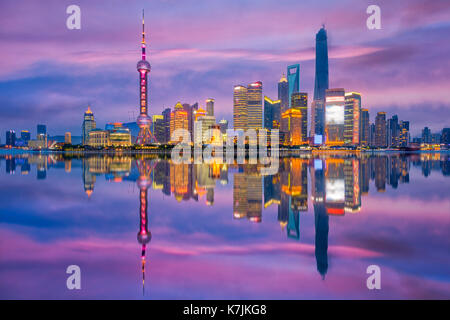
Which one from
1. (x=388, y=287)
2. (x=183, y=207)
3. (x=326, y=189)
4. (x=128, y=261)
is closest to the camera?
(x=388, y=287)

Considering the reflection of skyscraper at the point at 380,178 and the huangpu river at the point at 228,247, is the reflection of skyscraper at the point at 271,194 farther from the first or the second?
the reflection of skyscraper at the point at 380,178

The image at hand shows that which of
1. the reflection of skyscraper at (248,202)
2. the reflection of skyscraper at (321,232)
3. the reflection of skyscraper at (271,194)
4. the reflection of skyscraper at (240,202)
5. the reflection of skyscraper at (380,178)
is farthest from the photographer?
the reflection of skyscraper at (380,178)

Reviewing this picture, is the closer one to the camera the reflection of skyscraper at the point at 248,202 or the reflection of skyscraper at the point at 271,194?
the reflection of skyscraper at the point at 248,202

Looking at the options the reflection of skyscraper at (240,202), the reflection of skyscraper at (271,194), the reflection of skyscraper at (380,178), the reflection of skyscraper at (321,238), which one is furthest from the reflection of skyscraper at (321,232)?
the reflection of skyscraper at (380,178)

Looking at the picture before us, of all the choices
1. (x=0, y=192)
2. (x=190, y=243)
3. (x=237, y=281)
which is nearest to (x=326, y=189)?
(x=190, y=243)

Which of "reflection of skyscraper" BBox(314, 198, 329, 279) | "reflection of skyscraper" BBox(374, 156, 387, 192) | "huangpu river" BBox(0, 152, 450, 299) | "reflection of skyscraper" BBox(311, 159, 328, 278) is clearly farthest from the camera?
"reflection of skyscraper" BBox(374, 156, 387, 192)

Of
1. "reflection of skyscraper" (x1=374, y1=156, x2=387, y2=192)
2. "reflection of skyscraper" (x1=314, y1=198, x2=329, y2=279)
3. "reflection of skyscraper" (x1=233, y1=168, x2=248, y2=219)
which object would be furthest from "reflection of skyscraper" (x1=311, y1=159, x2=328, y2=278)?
"reflection of skyscraper" (x1=374, y1=156, x2=387, y2=192)

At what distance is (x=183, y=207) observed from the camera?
18734 mm

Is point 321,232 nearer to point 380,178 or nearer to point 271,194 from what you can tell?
point 271,194

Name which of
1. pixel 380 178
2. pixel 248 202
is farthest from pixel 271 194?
pixel 380 178

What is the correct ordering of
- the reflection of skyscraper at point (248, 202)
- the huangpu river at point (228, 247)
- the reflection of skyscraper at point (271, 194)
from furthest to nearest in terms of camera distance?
the reflection of skyscraper at point (271, 194), the reflection of skyscraper at point (248, 202), the huangpu river at point (228, 247)

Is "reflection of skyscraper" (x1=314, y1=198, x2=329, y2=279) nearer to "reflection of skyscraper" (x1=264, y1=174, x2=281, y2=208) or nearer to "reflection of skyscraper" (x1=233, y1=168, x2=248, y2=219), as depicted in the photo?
"reflection of skyscraper" (x1=264, y1=174, x2=281, y2=208)
